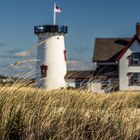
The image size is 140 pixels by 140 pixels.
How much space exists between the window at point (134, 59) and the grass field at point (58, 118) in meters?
40.2

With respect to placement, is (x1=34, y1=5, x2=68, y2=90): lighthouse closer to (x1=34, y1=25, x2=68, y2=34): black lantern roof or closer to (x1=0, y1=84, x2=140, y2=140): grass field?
(x1=34, y1=25, x2=68, y2=34): black lantern roof

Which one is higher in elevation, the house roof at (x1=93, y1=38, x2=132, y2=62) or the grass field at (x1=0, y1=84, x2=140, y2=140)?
the grass field at (x1=0, y1=84, x2=140, y2=140)

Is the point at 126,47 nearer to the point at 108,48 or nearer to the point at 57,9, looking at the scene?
the point at 108,48

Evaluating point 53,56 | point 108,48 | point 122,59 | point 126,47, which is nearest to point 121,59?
point 122,59

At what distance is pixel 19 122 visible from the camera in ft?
20.8

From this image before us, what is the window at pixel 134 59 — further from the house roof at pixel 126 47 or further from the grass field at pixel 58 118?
the grass field at pixel 58 118

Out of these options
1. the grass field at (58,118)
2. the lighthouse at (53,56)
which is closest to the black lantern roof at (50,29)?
the lighthouse at (53,56)

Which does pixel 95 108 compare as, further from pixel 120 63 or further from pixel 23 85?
pixel 120 63

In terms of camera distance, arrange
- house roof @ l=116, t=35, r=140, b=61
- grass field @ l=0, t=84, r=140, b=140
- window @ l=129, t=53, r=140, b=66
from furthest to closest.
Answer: window @ l=129, t=53, r=140, b=66
house roof @ l=116, t=35, r=140, b=61
grass field @ l=0, t=84, r=140, b=140

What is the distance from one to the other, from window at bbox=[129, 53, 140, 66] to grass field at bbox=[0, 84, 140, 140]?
40232 mm

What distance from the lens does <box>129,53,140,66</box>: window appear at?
47.8m

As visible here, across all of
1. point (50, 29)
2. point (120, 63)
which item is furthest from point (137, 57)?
point (50, 29)

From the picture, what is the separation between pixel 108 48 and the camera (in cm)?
4972

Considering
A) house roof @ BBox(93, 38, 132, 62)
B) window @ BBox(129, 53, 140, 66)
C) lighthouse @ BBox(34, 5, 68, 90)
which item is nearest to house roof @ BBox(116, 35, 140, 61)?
house roof @ BBox(93, 38, 132, 62)
